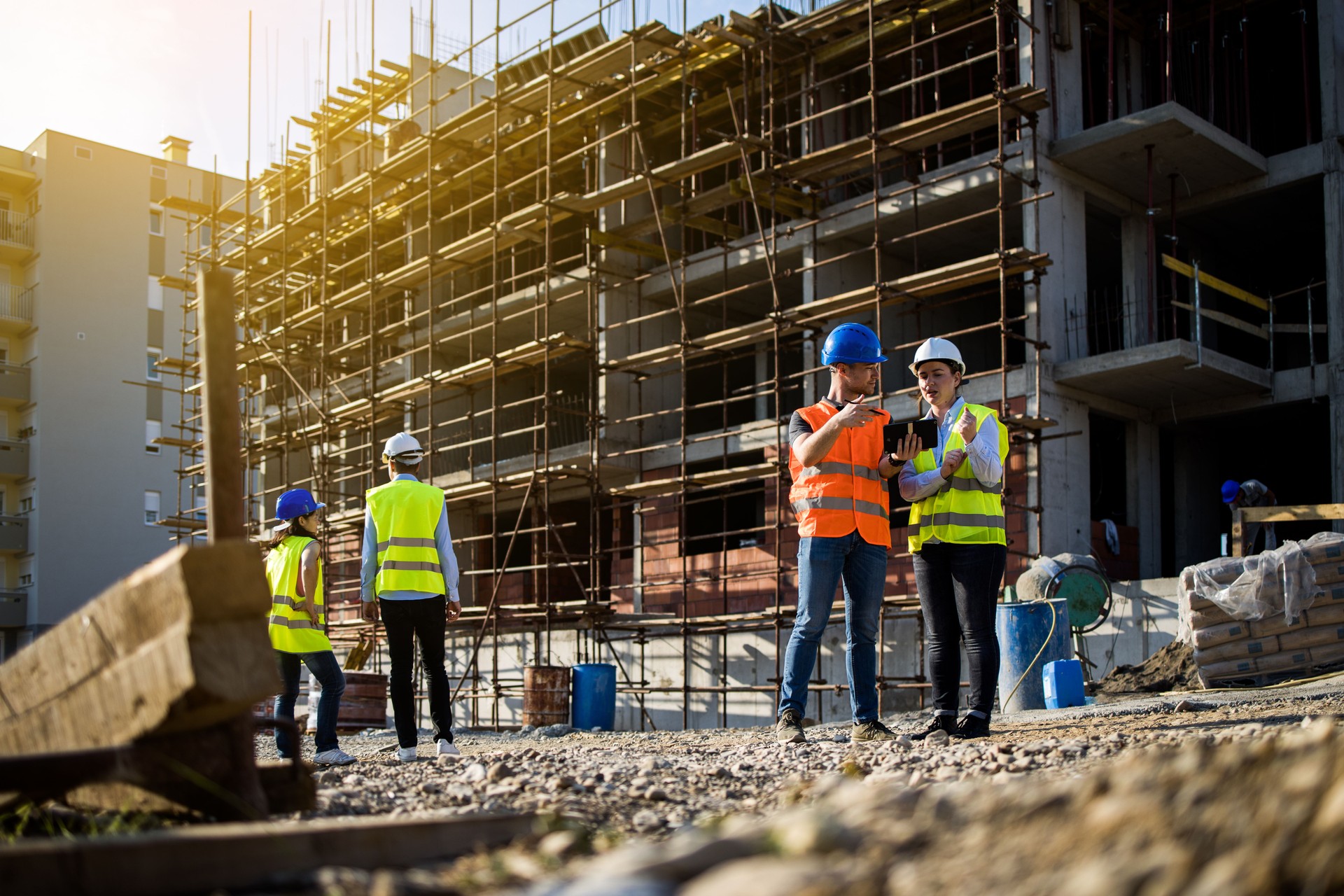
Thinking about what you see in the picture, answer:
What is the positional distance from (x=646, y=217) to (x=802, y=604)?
610 inches

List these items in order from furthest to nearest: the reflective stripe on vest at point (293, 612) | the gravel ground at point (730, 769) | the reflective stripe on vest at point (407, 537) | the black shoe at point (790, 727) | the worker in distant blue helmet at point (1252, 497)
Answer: the worker in distant blue helmet at point (1252, 497) < the reflective stripe on vest at point (293, 612) < the reflective stripe on vest at point (407, 537) < the black shoe at point (790, 727) < the gravel ground at point (730, 769)

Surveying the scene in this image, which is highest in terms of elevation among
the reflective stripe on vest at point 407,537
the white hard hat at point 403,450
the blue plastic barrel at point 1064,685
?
the white hard hat at point 403,450

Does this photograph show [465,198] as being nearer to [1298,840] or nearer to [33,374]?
[33,374]

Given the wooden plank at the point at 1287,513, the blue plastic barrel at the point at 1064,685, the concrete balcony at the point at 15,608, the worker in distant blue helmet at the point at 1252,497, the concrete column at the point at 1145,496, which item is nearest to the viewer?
the blue plastic barrel at the point at 1064,685

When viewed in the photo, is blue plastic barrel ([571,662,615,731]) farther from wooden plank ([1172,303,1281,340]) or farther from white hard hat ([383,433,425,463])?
wooden plank ([1172,303,1281,340])

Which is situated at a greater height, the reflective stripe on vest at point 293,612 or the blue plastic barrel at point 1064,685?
the reflective stripe on vest at point 293,612

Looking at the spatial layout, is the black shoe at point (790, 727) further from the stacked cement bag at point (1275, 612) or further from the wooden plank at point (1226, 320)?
the wooden plank at point (1226, 320)

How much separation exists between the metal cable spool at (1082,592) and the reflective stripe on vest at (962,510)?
20.2 feet

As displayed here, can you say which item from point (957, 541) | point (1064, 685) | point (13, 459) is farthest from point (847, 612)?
point (13, 459)

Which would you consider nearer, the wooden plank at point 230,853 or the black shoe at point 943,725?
the wooden plank at point 230,853

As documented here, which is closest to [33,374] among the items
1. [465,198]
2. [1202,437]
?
[465,198]

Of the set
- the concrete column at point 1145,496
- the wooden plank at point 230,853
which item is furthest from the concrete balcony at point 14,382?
the wooden plank at point 230,853

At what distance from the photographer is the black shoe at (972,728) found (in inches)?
249

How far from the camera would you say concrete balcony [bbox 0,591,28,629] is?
41.1m
